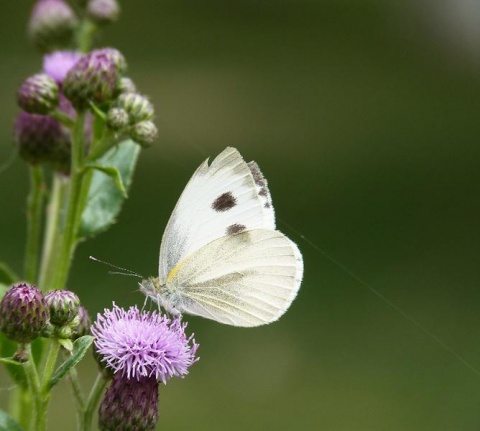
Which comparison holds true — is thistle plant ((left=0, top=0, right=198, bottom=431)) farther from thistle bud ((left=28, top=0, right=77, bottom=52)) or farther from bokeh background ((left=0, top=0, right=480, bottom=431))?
bokeh background ((left=0, top=0, right=480, bottom=431))

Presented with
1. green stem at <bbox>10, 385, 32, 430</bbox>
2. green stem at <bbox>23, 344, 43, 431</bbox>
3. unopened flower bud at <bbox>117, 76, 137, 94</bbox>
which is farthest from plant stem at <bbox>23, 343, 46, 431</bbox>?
unopened flower bud at <bbox>117, 76, 137, 94</bbox>

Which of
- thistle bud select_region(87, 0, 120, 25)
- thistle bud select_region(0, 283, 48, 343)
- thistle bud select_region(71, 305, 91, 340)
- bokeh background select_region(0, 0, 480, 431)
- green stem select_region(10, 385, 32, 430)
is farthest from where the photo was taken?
bokeh background select_region(0, 0, 480, 431)

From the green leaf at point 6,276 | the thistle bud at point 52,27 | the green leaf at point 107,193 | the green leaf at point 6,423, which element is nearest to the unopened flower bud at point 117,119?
the green leaf at point 107,193

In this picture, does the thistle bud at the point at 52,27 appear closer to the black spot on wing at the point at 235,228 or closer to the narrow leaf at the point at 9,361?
the black spot on wing at the point at 235,228

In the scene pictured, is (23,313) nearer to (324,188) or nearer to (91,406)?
(91,406)

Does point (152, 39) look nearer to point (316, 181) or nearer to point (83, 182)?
point (316, 181)

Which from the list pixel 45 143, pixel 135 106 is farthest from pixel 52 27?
pixel 135 106
